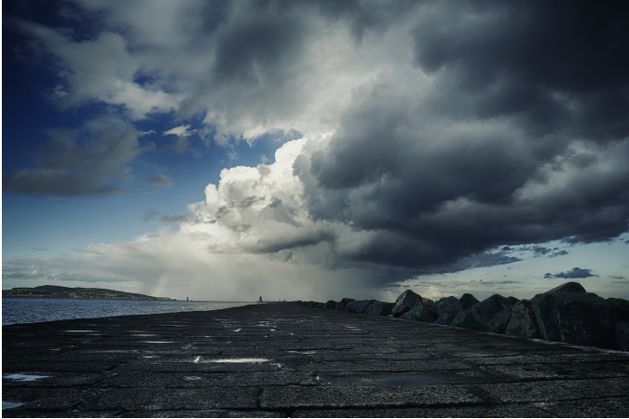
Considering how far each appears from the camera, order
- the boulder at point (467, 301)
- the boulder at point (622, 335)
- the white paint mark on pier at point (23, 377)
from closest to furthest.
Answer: the white paint mark on pier at point (23, 377) < the boulder at point (622, 335) < the boulder at point (467, 301)

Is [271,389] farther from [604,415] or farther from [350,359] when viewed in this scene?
[604,415]

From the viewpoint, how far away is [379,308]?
2073 centimetres

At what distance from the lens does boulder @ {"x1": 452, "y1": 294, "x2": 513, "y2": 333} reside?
9.19 m

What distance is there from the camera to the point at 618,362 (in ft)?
15.6

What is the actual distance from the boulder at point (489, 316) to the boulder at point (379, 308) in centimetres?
922

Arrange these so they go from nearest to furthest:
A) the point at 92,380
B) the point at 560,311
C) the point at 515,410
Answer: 1. the point at 515,410
2. the point at 92,380
3. the point at 560,311

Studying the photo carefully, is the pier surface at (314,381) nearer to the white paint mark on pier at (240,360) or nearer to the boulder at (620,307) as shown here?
the white paint mark on pier at (240,360)

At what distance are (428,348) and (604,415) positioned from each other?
3810mm

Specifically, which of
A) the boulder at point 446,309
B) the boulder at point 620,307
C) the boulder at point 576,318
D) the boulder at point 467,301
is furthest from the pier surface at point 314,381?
the boulder at point 467,301

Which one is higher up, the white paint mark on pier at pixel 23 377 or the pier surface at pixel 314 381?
the white paint mark on pier at pixel 23 377

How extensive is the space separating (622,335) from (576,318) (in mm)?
640

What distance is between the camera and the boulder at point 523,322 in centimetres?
772

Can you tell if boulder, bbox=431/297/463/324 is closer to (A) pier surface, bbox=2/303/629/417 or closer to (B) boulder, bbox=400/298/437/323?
(B) boulder, bbox=400/298/437/323

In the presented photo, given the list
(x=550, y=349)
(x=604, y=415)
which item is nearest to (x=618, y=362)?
(x=550, y=349)
